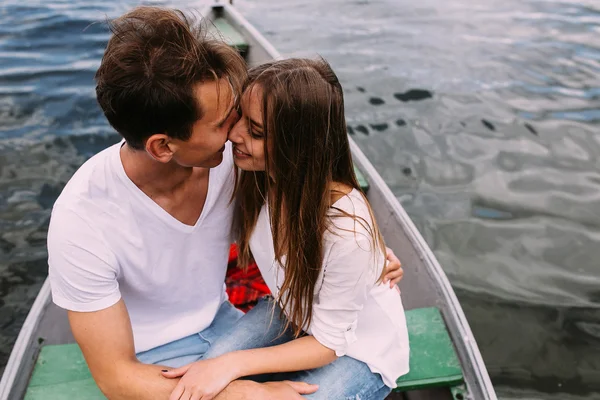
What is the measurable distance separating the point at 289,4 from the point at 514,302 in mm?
8089

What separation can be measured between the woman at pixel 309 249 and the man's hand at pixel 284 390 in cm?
5

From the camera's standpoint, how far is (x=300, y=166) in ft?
5.65

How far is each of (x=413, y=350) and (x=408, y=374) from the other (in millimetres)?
154

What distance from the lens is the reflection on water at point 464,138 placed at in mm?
4117

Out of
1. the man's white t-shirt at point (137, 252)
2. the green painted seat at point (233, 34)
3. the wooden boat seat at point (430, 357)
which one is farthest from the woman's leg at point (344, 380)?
the green painted seat at point (233, 34)

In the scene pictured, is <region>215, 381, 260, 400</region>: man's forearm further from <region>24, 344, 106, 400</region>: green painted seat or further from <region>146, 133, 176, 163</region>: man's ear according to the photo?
<region>146, 133, 176, 163</region>: man's ear

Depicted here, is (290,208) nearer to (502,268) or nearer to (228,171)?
(228,171)

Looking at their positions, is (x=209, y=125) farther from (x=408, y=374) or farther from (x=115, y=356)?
(x=408, y=374)

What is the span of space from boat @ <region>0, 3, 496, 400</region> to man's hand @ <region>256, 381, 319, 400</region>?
1.78ft

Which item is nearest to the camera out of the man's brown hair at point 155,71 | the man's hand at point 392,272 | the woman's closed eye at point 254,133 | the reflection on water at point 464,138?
the man's brown hair at point 155,71

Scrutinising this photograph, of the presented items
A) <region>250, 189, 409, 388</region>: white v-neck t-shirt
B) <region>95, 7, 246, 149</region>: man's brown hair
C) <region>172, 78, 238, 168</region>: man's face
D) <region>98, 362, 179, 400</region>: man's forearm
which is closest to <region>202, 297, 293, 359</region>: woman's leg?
<region>250, 189, 409, 388</region>: white v-neck t-shirt

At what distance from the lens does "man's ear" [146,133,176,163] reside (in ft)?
5.54

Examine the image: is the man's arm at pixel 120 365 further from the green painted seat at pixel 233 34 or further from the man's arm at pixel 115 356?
the green painted seat at pixel 233 34

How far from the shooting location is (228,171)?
2139 mm
